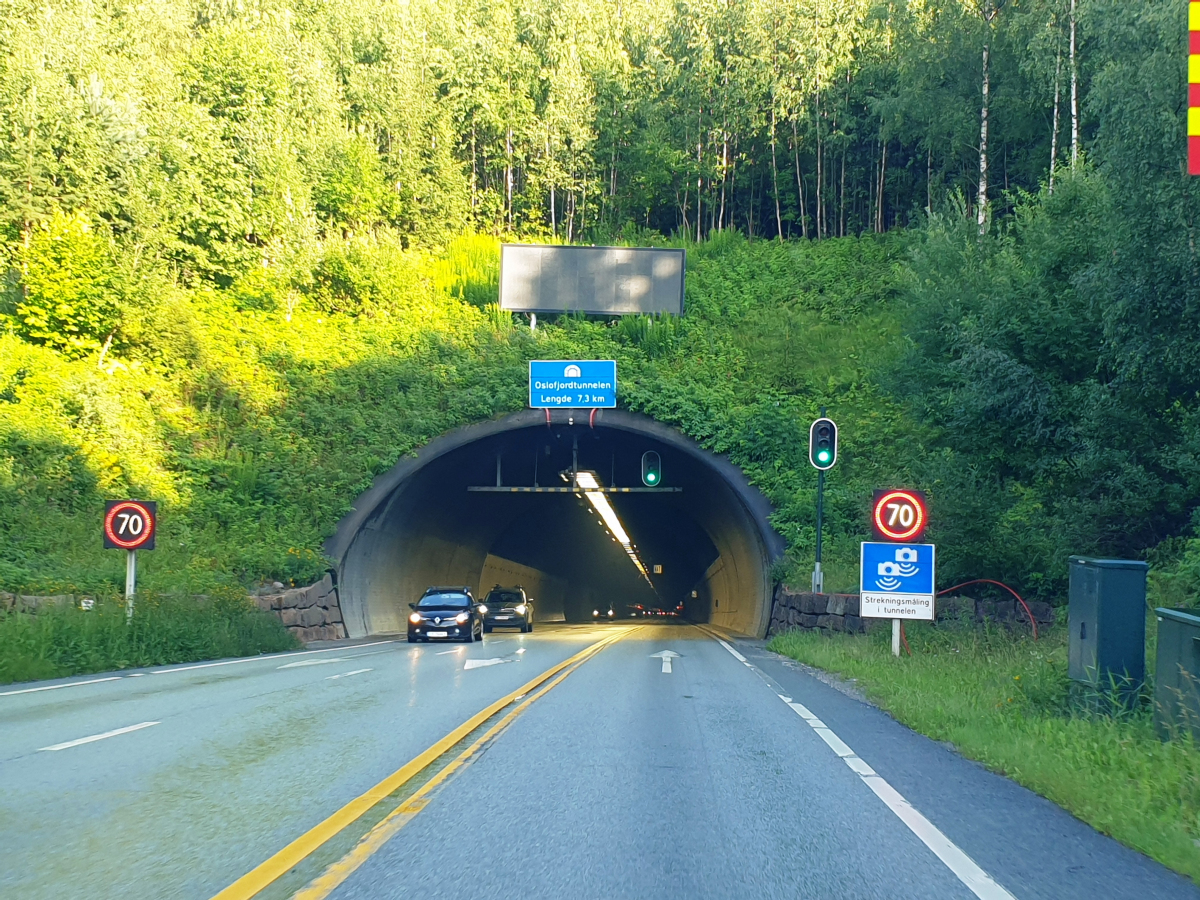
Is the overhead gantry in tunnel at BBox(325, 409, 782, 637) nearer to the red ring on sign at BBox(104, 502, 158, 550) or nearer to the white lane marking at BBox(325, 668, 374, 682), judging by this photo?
the red ring on sign at BBox(104, 502, 158, 550)

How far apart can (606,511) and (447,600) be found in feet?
77.6

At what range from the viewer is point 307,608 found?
96.7 feet

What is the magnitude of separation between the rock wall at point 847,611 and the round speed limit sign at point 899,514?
3.57 m

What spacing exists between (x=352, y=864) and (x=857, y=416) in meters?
33.7

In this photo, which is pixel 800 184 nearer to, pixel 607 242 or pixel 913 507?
pixel 607 242

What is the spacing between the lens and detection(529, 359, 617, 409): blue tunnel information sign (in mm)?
34812

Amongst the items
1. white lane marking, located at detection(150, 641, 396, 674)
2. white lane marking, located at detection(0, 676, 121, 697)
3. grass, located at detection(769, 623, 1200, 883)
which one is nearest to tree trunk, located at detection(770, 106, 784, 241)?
white lane marking, located at detection(150, 641, 396, 674)

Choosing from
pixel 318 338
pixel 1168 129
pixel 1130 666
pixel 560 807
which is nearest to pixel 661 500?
pixel 318 338

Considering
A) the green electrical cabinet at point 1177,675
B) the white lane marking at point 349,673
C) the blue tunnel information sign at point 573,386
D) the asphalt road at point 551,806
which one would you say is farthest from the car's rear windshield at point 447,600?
the green electrical cabinet at point 1177,675

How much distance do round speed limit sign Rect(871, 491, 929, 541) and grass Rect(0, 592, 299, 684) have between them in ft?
43.3

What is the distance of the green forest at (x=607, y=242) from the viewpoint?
74.0ft

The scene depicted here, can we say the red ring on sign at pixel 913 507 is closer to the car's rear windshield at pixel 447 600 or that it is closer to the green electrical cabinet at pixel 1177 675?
the green electrical cabinet at pixel 1177 675

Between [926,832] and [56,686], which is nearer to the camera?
[926,832]

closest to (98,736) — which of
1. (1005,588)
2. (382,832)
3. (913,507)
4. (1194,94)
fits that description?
(382,832)
